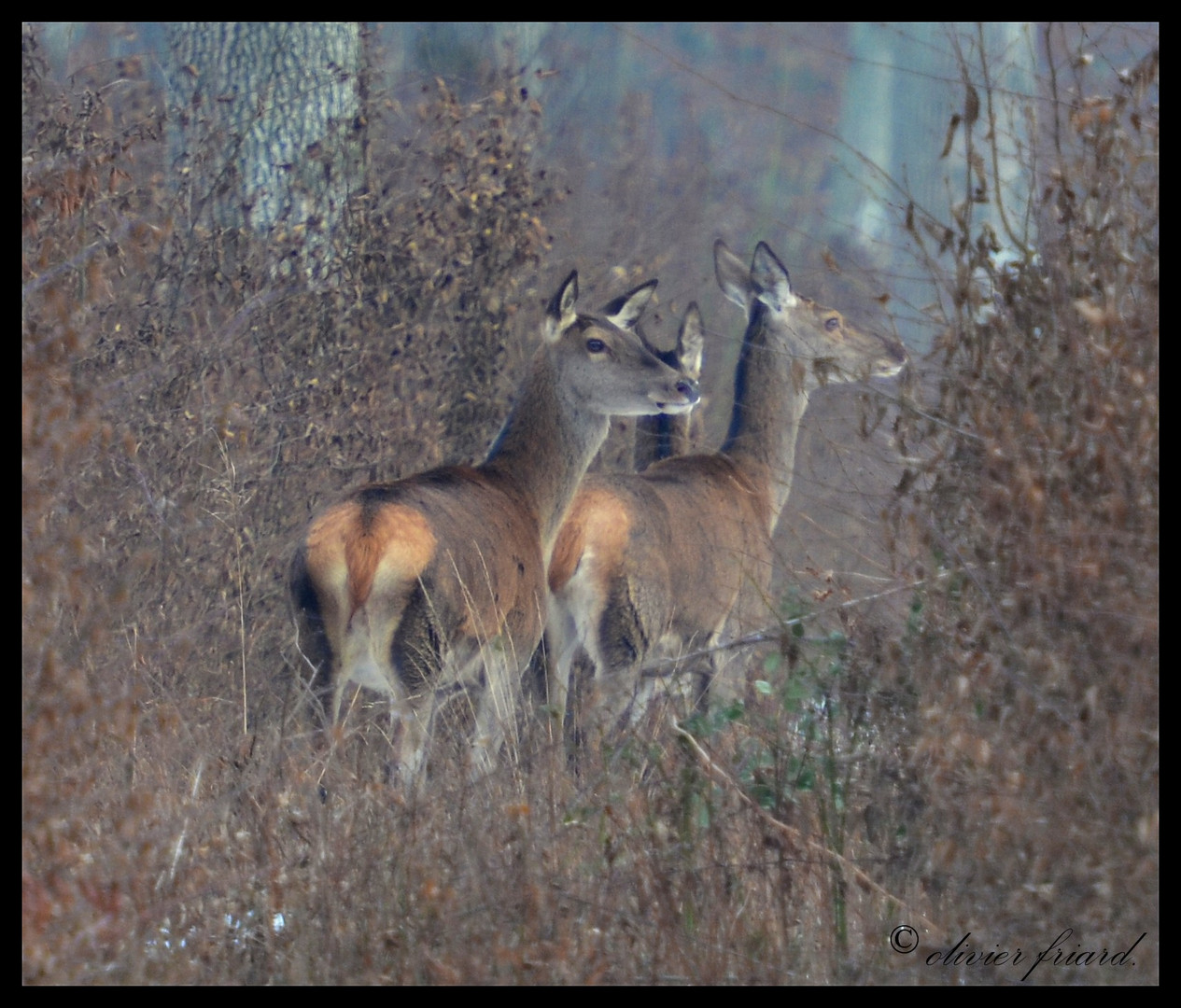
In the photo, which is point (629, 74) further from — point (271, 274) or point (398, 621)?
point (398, 621)

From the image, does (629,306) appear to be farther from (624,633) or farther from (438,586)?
(438,586)

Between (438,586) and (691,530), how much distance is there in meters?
2.07

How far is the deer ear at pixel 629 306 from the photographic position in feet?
29.2

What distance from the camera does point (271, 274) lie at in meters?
8.31

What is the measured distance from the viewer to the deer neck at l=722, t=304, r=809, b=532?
9164 mm

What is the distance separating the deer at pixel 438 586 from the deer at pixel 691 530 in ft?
0.80

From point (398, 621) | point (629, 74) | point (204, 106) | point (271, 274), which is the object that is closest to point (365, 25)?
point (204, 106)

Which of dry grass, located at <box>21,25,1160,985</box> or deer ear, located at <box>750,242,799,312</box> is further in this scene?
deer ear, located at <box>750,242,799,312</box>

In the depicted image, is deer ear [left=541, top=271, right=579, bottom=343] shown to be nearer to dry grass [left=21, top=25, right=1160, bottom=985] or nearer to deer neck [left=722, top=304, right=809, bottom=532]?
deer neck [left=722, top=304, right=809, bottom=532]

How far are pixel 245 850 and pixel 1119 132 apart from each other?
3158 millimetres

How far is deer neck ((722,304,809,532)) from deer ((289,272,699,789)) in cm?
157

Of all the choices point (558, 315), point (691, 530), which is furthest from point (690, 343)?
point (691, 530)

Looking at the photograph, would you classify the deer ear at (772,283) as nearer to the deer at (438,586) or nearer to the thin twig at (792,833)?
the deer at (438,586)

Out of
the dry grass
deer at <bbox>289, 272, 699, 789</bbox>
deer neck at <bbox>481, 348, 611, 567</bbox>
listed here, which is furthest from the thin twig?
deer neck at <bbox>481, 348, 611, 567</bbox>
